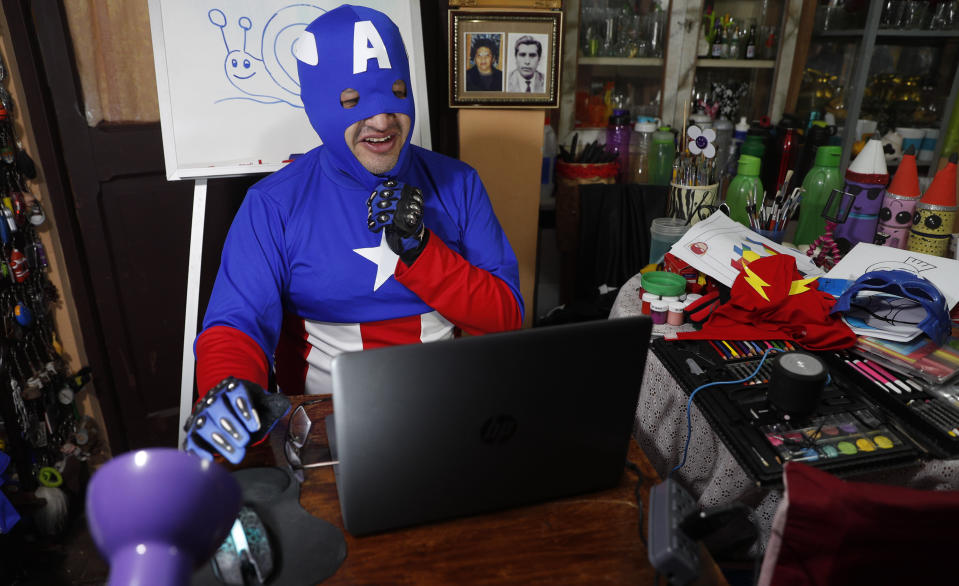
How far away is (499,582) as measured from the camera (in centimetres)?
69

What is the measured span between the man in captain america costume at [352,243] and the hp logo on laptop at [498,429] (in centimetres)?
49

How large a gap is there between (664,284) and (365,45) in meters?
0.77

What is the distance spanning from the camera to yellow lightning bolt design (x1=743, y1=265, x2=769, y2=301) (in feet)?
3.95

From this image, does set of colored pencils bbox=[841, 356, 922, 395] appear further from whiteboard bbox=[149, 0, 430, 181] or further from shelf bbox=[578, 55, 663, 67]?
shelf bbox=[578, 55, 663, 67]

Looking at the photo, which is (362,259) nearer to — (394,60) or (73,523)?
(394,60)

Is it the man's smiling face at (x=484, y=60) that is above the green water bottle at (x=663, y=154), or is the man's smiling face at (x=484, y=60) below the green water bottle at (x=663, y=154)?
above

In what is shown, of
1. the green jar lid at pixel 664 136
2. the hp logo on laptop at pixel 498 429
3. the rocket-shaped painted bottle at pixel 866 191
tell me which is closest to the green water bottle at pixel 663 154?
the green jar lid at pixel 664 136

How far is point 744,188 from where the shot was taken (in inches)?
63.7

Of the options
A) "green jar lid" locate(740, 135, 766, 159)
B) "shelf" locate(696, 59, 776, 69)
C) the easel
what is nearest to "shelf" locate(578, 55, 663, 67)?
A: "shelf" locate(696, 59, 776, 69)

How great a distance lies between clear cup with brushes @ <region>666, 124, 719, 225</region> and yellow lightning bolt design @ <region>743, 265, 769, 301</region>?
456mm

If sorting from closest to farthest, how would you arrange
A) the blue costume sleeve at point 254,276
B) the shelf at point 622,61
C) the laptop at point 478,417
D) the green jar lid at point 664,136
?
the laptop at point 478,417, the blue costume sleeve at point 254,276, the green jar lid at point 664,136, the shelf at point 622,61

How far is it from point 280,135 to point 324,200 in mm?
449

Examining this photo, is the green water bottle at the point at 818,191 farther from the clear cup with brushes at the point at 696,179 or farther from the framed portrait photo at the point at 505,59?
the framed portrait photo at the point at 505,59

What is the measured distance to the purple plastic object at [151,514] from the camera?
17.2 inches
